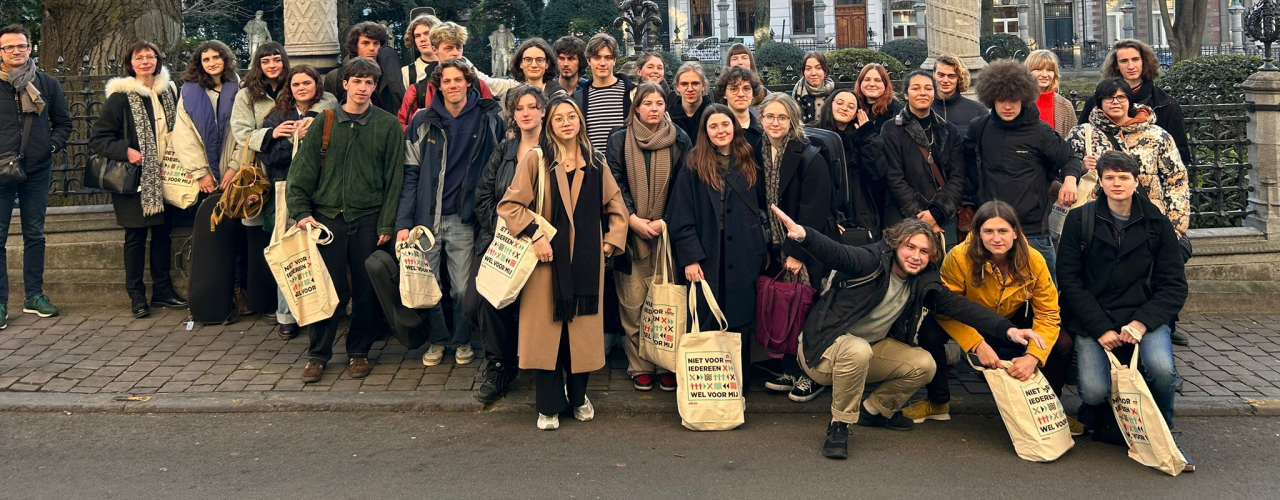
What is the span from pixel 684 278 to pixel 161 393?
2.94 meters

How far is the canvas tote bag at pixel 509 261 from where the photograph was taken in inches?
238

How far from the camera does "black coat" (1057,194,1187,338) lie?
5848mm

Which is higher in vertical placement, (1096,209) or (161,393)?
(1096,209)

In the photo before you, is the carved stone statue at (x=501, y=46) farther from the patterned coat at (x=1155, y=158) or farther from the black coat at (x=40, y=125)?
the patterned coat at (x=1155, y=158)

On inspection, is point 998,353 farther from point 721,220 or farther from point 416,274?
point 416,274

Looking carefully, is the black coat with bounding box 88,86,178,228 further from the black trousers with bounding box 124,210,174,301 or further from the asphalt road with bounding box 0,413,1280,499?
the asphalt road with bounding box 0,413,1280,499

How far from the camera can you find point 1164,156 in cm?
693

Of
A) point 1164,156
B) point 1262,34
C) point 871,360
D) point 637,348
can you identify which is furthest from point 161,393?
point 1262,34

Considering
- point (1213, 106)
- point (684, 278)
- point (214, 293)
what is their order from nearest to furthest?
1. point (684, 278)
2. point (214, 293)
3. point (1213, 106)

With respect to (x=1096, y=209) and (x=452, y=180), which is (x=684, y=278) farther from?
(x=1096, y=209)

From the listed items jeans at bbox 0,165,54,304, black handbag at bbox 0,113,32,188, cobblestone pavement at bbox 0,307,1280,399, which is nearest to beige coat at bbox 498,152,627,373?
cobblestone pavement at bbox 0,307,1280,399

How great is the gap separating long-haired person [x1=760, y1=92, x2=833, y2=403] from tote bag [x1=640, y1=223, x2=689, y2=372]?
0.59 metres

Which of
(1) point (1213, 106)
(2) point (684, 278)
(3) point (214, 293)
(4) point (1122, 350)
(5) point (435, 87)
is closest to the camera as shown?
(4) point (1122, 350)

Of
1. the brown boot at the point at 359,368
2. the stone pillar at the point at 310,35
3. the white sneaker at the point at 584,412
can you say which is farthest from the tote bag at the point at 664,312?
the stone pillar at the point at 310,35
